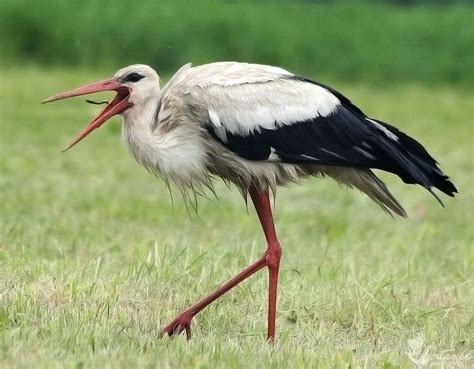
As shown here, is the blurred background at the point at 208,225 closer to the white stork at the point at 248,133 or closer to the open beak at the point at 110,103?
the white stork at the point at 248,133

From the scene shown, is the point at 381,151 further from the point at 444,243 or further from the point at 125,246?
the point at 444,243

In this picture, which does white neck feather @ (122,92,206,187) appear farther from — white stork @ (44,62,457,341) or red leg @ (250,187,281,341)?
red leg @ (250,187,281,341)

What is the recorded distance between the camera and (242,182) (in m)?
5.36

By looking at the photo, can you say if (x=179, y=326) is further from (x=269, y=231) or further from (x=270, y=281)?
(x=269, y=231)

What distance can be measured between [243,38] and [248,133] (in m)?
12.2

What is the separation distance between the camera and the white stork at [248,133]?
5.12 m

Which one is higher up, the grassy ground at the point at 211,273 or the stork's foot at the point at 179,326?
the stork's foot at the point at 179,326

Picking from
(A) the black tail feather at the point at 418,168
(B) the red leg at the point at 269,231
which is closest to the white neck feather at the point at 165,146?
(B) the red leg at the point at 269,231

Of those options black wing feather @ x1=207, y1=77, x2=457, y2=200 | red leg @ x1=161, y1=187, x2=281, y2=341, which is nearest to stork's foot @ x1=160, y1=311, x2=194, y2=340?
red leg @ x1=161, y1=187, x2=281, y2=341

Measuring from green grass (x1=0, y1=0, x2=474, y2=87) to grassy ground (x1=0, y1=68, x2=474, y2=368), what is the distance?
228 inches

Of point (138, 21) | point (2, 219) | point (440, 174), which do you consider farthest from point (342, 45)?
point (440, 174)

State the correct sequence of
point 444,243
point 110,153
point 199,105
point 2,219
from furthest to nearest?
point 110,153 < point 444,243 < point 2,219 < point 199,105

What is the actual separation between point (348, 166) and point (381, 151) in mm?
152

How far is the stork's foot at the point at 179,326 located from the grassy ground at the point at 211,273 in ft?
0.21
